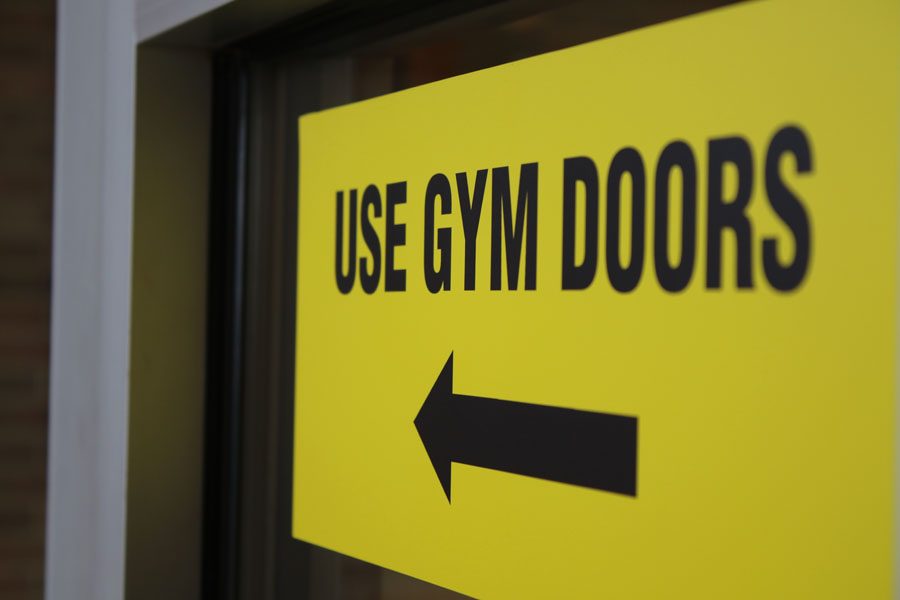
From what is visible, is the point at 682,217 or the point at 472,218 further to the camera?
the point at 472,218

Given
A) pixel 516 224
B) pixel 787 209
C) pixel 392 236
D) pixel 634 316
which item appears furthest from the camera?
pixel 392 236

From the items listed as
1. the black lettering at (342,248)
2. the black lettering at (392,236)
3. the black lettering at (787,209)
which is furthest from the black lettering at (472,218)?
the black lettering at (787,209)

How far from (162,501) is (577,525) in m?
0.81

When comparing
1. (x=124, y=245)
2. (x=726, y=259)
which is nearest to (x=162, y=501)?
(x=124, y=245)

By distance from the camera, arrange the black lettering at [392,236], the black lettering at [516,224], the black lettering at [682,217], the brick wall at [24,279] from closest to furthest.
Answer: the black lettering at [682,217], the black lettering at [516,224], the black lettering at [392,236], the brick wall at [24,279]

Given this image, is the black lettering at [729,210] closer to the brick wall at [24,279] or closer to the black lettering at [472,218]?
the black lettering at [472,218]

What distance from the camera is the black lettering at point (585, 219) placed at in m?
0.89

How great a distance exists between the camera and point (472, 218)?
102cm

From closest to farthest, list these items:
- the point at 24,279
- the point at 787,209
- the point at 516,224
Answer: the point at 787,209 → the point at 516,224 → the point at 24,279

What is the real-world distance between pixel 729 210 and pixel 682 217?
0.05 metres

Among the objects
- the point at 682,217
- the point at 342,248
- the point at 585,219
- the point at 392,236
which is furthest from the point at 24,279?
the point at 682,217

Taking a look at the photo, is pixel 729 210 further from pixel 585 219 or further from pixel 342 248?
pixel 342 248

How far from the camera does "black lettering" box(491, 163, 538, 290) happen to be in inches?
37.5

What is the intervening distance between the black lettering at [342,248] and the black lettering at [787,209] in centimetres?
56
